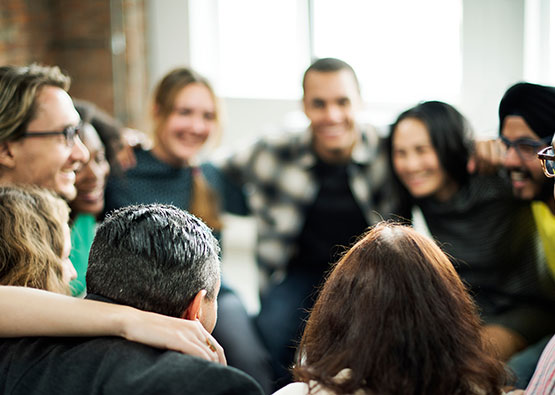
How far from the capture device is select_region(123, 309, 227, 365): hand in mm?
1324

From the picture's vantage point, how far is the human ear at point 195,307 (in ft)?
4.77

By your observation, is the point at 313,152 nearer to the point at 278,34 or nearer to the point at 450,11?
the point at 450,11

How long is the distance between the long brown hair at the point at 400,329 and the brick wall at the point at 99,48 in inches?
163

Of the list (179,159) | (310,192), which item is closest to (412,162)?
(310,192)

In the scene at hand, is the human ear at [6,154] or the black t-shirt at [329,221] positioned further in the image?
the black t-shirt at [329,221]

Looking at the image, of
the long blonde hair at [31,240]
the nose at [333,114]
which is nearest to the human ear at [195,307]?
the long blonde hair at [31,240]

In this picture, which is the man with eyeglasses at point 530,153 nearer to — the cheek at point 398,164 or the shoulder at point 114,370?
the cheek at point 398,164

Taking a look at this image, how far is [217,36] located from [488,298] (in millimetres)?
3578

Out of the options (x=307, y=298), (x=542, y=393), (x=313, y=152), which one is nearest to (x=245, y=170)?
(x=313, y=152)

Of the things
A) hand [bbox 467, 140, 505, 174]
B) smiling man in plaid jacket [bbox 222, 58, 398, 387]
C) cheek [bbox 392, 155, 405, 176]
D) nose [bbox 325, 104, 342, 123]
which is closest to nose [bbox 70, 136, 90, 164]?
smiling man in plaid jacket [bbox 222, 58, 398, 387]

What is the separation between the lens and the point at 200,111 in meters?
3.01

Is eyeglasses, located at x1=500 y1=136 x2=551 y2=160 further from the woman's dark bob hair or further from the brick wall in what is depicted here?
the brick wall

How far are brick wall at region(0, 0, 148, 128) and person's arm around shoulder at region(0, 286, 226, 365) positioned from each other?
153 inches

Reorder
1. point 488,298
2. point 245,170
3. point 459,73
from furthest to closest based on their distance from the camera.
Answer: point 459,73, point 245,170, point 488,298
